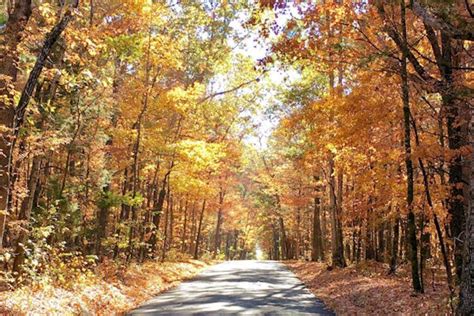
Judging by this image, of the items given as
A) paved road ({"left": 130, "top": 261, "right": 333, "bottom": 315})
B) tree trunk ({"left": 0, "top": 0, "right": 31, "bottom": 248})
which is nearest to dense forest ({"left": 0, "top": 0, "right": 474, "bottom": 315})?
tree trunk ({"left": 0, "top": 0, "right": 31, "bottom": 248})

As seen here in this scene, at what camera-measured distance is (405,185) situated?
1512cm

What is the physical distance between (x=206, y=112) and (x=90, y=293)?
53.0ft

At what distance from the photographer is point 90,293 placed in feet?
37.7

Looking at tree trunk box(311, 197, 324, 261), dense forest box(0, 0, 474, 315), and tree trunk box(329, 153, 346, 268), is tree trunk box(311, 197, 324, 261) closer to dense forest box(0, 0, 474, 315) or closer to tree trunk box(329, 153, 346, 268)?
dense forest box(0, 0, 474, 315)

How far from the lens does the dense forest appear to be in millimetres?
9562

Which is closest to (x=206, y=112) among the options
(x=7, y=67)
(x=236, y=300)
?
(x=236, y=300)

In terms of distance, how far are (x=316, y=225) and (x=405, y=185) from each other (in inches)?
670

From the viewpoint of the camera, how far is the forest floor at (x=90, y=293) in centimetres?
875

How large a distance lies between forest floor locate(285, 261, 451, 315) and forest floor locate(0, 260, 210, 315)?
560 centimetres

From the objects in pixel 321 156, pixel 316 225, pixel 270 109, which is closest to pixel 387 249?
pixel 316 225

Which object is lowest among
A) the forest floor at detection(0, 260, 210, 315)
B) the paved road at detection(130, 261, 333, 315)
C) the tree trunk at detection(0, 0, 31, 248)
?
the paved road at detection(130, 261, 333, 315)

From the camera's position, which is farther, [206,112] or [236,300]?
[206,112]

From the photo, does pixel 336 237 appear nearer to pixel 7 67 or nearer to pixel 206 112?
pixel 206 112

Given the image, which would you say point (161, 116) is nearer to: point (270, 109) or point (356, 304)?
point (270, 109)
